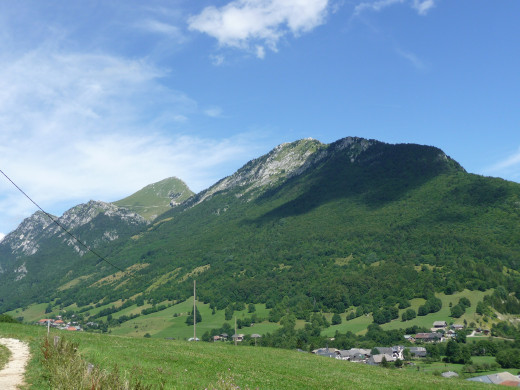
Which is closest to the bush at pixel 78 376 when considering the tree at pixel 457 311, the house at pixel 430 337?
the house at pixel 430 337

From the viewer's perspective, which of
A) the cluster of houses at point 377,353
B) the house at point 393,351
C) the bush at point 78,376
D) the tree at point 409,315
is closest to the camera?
the bush at point 78,376

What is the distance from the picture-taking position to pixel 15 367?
→ 1825 cm

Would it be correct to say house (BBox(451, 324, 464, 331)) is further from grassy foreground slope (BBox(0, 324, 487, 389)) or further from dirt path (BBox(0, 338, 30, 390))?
dirt path (BBox(0, 338, 30, 390))

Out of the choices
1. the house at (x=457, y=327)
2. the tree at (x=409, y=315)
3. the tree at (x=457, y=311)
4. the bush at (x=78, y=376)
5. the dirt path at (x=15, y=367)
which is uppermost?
the bush at (x=78, y=376)

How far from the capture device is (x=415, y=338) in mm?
147500

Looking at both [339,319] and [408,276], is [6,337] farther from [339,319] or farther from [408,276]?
[408,276]

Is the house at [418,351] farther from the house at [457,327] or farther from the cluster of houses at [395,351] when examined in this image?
the house at [457,327]

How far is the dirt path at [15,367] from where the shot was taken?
15.2 metres

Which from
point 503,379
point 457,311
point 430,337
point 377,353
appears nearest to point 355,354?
point 377,353

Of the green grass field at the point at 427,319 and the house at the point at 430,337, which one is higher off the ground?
the green grass field at the point at 427,319

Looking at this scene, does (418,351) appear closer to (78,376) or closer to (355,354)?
(355,354)

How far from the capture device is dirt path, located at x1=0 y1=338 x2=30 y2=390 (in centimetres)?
1520

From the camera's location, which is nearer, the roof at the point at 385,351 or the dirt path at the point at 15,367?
the dirt path at the point at 15,367

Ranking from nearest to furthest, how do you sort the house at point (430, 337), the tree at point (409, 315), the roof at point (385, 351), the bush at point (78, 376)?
the bush at point (78, 376)
the roof at point (385, 351)
the house at point (430, 337)
the tree at point (409, 315)
